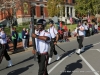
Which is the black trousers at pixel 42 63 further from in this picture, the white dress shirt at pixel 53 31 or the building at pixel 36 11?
the building at pixel 36 11

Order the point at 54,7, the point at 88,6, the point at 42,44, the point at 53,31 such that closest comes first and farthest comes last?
1. the point at 42,44
2. the point at 53,31
3. the point at 54,7
4. the point at 88,6

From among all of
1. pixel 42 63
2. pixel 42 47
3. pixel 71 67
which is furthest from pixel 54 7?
pixel 42 63

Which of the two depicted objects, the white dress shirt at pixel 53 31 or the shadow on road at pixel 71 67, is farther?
the white dress shirt at pixel 53 31

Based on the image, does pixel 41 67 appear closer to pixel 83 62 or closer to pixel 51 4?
pixel 83 62

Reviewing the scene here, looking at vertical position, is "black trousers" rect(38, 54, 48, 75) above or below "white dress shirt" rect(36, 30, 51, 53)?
below

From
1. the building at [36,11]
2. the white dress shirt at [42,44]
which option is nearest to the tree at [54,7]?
the building at [36,11]

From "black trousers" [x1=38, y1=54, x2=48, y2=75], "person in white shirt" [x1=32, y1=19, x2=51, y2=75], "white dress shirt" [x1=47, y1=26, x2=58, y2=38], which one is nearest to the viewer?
"person in white shirt" [x1=32, y1=19, x2=51, y2=75]

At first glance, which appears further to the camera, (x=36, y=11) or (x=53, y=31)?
(x=36, y=11)

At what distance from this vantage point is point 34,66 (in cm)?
905

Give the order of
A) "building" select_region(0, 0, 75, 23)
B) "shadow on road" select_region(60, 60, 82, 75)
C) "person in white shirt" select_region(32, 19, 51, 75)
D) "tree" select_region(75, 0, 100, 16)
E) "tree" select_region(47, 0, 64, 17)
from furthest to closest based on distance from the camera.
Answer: "tree" select_region(75, 0, 100, 16) < "tree" select_region(47, 0, 64, 17) < "building" select_region(0, 0, 75, 23) < "shadow on road" select_region(60, 60, 82, 75) < "person in white shirt" select_region(32, 19, 51, 75)

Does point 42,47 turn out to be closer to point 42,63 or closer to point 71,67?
point 42,63

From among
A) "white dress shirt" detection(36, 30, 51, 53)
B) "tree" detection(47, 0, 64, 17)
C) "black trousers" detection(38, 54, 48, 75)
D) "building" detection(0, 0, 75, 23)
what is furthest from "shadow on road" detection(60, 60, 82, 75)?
"tree" detection(47, 0, 64, 17)

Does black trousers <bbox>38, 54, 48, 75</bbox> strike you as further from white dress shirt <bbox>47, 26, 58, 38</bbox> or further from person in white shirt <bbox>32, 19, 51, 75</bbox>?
white dress shirt <bbox>47, 26, 58, 38</bbox>

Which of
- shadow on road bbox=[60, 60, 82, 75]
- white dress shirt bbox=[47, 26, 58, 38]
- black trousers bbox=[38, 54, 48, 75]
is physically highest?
white dress shirt bbox=[47, 26, 58, 38]
